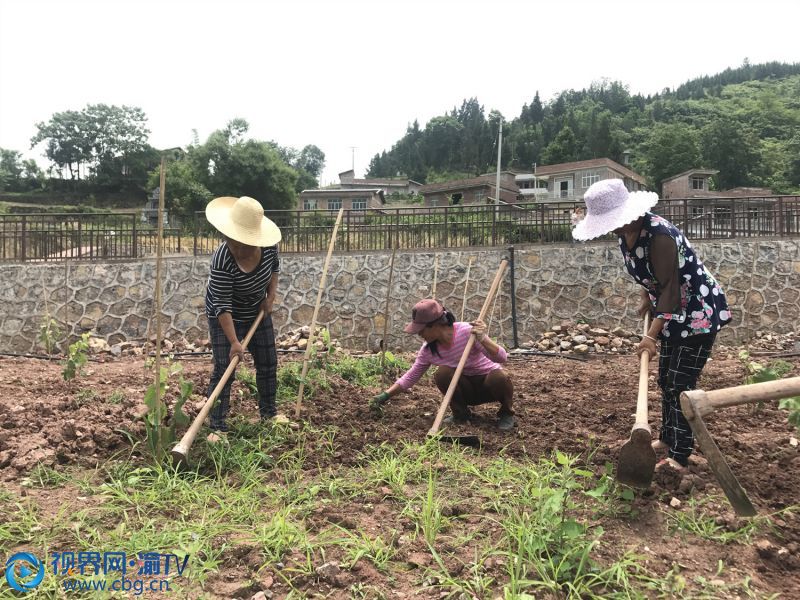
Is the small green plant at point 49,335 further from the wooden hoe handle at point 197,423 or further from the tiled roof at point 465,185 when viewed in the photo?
the tiled roof at point 465,185

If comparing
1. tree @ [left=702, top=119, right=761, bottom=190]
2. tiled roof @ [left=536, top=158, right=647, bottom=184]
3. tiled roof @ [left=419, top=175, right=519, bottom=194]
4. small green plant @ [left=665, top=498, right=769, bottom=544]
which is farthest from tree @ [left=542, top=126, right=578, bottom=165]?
small green plant @ [left=665, top=498, right=769, bottom=544]

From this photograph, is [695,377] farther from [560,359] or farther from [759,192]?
[759,192]

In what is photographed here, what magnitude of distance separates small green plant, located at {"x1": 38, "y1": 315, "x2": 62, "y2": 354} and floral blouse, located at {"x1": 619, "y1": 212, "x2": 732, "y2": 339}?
8.22 m

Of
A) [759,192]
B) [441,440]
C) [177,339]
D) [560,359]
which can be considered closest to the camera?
[441,440]

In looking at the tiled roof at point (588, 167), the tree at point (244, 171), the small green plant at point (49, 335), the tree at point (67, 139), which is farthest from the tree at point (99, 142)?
the small green plant at point (49, 335)

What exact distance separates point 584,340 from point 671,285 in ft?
21.5

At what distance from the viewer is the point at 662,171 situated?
46.2 metres

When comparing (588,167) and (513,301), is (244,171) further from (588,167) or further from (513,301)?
(513,301)

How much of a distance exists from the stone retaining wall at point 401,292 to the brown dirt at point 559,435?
350cm

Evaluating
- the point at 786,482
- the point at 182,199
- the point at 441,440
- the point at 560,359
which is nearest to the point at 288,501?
the point at 441,440

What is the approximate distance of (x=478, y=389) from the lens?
158 inches

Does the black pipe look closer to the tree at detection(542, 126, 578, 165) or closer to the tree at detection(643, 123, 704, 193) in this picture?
the tree at detection(643, 123, 704, 193)

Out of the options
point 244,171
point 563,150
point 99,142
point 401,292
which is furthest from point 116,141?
point 401,292

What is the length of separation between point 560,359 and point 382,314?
11.1 ft
